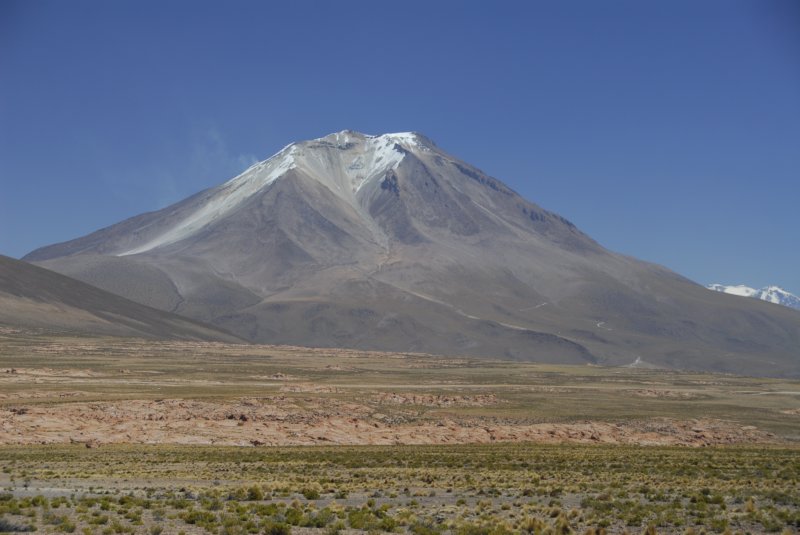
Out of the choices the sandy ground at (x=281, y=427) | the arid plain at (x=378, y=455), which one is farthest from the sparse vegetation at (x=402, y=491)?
the sandy ground at (x=281, y=427)

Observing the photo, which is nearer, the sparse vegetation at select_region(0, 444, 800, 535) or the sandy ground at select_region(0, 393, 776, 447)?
the sparse vegetation at select_region(0, 444, 800, 535)

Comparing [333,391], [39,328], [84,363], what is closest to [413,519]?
[333,391]

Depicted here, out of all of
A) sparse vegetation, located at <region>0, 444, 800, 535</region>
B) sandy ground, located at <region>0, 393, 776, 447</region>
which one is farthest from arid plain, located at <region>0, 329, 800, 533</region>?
sandy ground, located at <region>0, 393, 776, 447</region>

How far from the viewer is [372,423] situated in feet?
198

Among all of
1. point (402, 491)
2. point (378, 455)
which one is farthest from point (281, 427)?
point (402, 491)

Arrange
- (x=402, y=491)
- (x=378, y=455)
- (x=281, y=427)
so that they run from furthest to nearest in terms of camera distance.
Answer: (x=281, y=427) → (x=378, y=455) → (x=402, y=491)

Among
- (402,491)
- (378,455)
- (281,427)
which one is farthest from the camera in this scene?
(281,427)

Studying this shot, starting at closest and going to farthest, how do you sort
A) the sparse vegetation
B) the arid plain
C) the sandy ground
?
the sparse vegetation
the arid plain
the sandy ground

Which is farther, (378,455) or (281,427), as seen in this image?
(281,427)

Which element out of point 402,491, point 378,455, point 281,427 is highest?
point 402,491

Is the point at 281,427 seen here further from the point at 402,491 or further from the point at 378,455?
the point at 402,491

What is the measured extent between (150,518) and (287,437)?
3223 cm

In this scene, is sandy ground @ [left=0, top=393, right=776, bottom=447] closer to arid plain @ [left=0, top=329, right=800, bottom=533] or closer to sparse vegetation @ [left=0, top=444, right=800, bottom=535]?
arid plain @ [left=0, top=329, right=800, bottom=533]

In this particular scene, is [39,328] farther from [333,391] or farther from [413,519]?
[413,519]
